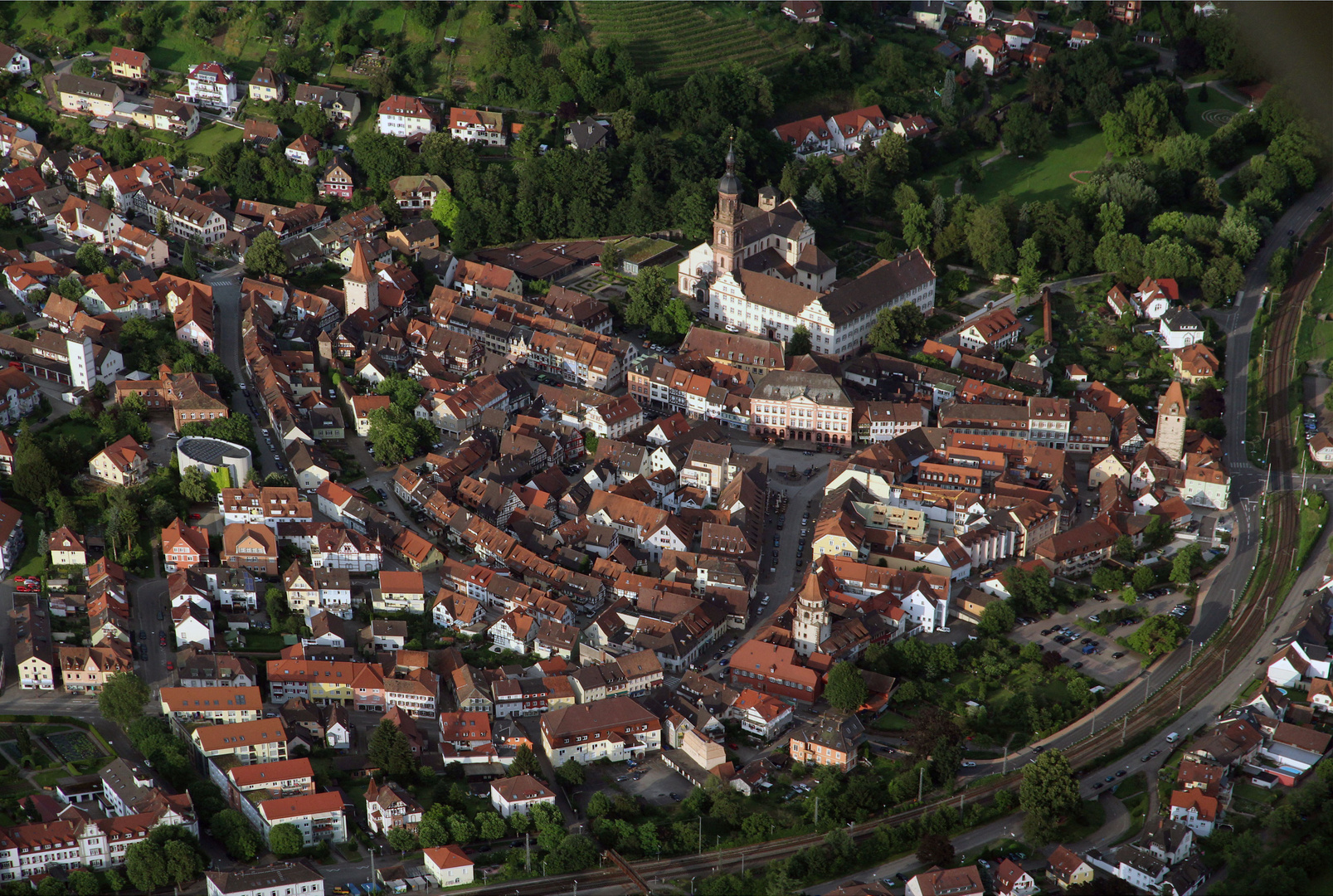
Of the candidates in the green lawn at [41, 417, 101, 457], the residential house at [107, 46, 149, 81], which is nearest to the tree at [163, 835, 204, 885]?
the green lawn at [41, 417, 101, 457]

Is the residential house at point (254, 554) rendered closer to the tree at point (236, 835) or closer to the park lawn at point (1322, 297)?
the tree at point (236, 835)

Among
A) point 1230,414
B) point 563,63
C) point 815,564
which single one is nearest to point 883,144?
point 563,63

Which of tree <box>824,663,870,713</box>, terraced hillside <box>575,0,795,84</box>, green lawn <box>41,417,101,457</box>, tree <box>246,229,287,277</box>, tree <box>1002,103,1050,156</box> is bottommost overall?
tree <box>824,663,870,713</box>

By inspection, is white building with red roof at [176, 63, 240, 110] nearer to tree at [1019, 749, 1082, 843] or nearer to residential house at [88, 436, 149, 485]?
residential house at [88, 436, 149, 485]

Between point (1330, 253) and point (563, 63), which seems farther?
point (563, 63)

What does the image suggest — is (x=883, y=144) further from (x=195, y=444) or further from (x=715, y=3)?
(x=195, y=444)

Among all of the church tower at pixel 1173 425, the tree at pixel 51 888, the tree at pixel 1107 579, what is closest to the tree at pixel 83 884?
the tree at pixel 51 888
